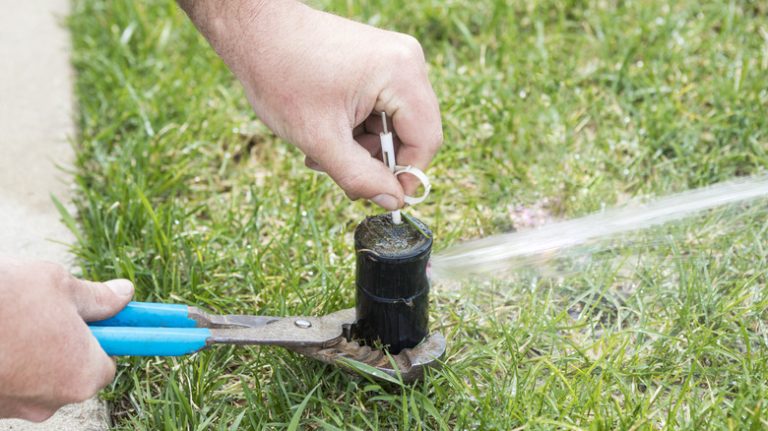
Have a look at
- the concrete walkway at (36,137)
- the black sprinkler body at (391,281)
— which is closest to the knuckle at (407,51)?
the black sprinkler body at (391,281)

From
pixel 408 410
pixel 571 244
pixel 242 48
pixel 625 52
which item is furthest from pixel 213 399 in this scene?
pixel 625 52

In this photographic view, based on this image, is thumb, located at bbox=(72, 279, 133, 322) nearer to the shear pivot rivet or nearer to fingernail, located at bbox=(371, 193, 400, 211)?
the shear pivot rivet

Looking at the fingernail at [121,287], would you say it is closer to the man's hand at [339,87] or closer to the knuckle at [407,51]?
the man's hand at [339,87]

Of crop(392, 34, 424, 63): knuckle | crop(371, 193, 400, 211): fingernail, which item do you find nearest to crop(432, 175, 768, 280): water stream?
crop(371, 193, 400, 211): fingernail

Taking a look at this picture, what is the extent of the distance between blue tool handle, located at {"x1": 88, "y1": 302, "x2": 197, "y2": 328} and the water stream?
0.76m

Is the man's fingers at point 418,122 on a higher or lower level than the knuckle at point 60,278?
higher

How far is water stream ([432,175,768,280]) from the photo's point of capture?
7.48 feet

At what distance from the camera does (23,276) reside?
1404 millimetres

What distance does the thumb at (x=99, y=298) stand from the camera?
5.02 feet

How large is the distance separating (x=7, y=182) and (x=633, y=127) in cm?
203

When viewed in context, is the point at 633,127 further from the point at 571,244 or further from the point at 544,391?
the point at 544,391

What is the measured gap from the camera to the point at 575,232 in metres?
2.39

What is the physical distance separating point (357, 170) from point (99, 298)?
0.55 metres

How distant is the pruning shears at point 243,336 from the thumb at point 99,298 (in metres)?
0.03
